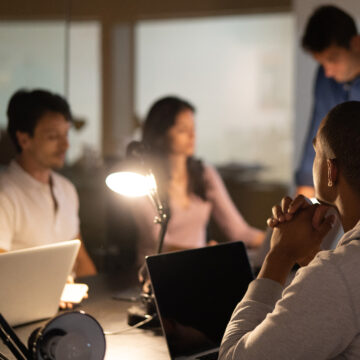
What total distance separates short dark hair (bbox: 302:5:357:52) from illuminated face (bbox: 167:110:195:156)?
0.81 m

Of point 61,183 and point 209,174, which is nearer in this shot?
point 61,183

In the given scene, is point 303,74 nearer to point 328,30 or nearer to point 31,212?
point 328,30

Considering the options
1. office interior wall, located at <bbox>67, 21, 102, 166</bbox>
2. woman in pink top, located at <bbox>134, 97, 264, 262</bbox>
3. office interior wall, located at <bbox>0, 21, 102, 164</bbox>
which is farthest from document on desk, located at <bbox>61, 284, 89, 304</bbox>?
office interior wall, located at <bbox>67, 21, 102, 166</bbox>

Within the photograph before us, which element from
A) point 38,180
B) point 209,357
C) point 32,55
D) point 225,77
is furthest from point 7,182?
point 225,77

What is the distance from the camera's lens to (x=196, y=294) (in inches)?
59.2

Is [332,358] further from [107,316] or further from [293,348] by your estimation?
[107,316]

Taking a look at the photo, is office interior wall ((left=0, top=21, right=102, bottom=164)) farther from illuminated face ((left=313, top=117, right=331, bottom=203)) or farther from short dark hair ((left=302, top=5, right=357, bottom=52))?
illuminated face ((left=313, top=117, right=331, bottom=203))

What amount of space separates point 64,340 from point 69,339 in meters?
0.01

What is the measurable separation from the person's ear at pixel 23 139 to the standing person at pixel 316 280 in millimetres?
1492

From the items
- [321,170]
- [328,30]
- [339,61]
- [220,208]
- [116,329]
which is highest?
[328,30]

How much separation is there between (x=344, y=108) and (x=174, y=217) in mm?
2275

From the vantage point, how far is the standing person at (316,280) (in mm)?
1042

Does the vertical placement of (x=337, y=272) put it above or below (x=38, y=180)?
above

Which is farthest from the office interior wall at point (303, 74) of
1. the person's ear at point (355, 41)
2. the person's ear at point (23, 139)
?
the person's ear at point (23, 139)
